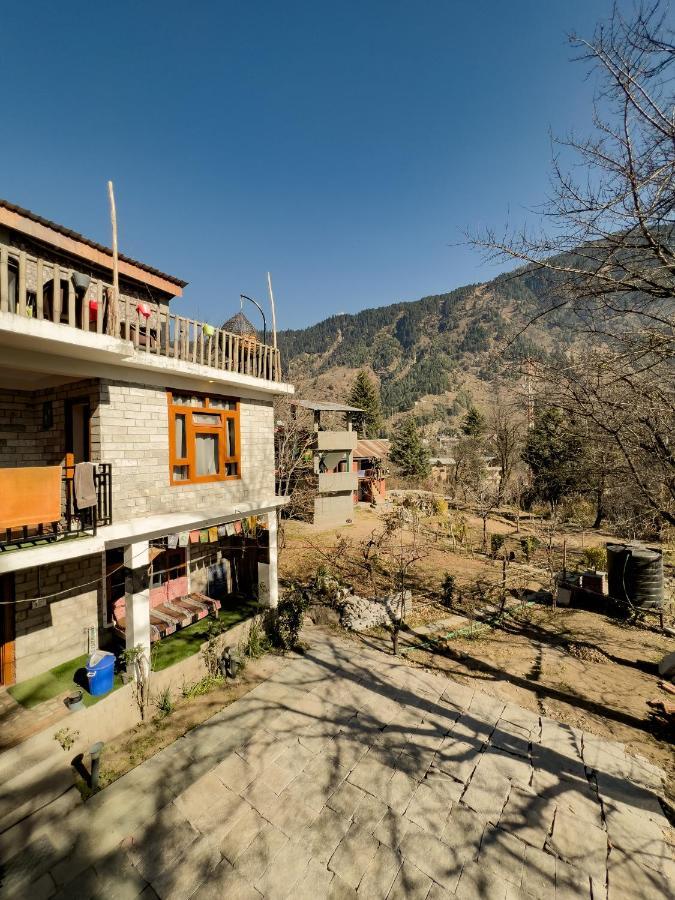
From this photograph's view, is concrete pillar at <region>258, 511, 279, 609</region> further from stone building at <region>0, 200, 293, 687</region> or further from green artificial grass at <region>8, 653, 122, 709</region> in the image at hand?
green artificial grass at <region>8, 653, 122, 709</region>

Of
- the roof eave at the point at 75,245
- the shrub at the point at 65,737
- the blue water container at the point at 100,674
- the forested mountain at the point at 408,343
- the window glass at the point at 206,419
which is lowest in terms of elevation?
the shrub at the point at 65,737

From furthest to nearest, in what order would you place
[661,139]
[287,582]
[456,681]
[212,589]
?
[287,582] → [212,589] → [456,681] → [661,139]

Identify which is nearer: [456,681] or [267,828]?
[267,828]

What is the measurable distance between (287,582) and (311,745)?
8.07 meters

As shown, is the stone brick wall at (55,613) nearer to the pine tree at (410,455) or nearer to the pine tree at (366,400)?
the pine tree at (410,455)

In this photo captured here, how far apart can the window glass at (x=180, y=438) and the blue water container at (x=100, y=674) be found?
410cm

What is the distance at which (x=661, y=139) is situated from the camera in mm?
3895

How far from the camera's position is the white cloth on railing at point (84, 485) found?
6.17 metres

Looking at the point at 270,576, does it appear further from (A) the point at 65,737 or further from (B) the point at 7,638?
(B) the point at 7,638

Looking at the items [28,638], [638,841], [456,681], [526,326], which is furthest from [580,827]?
[28,638]

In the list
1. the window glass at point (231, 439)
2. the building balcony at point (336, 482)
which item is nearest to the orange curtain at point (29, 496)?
the window glass at point (231, 439)

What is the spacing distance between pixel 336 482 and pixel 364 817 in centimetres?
2116

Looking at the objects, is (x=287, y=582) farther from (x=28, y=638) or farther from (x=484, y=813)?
(x=484, y=813)

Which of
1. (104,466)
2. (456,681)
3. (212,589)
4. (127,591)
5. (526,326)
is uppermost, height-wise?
(526,326)
